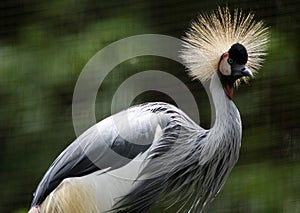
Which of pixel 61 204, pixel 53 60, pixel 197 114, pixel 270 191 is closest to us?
pixel 61 204

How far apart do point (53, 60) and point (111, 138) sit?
773mm

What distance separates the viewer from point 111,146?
7.16 ft

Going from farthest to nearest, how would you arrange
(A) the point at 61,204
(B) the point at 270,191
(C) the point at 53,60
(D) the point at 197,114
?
(C) the point at 53,60 → (B) the point at 270,191 → (D) the point at 197,114 → (A) the point at 61,204

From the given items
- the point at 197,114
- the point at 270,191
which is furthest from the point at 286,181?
the point at 197,114

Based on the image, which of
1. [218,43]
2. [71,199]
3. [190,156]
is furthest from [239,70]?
[71,199]

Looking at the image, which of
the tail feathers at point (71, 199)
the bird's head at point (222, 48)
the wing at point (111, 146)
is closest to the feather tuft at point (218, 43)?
the bird's head at point (222, 48)

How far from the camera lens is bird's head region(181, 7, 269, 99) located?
216 cm

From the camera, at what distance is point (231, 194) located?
9.06 feet

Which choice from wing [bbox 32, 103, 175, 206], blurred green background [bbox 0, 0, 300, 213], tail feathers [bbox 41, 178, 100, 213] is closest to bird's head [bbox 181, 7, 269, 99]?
wing [bbox 32, 103, 175, 206]

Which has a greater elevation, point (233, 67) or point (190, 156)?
point (233, 67)

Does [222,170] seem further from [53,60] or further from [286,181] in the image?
[53,60]

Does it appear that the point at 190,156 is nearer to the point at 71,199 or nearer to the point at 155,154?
the point at 155,154

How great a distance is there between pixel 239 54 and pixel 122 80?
0.73 metres

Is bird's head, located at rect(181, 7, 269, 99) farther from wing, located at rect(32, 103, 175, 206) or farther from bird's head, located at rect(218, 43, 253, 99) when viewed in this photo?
wing, located at rect(32, 103, 175, 206)
